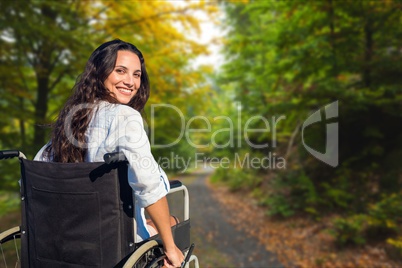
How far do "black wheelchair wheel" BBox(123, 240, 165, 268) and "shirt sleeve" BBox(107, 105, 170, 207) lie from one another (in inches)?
9.7

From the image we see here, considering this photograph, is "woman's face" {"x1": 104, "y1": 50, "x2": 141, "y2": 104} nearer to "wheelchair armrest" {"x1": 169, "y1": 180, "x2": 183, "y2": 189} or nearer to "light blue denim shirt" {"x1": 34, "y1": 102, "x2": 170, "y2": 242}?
"light blue denim shirt" {"x1": 34, "y1": 102, "x2": 170, "y2": 242}

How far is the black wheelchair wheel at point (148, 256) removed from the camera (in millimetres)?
1555

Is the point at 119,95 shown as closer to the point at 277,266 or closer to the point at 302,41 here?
the point at 277,266

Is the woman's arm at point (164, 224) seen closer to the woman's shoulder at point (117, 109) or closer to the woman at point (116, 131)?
the woman at point (116, 131)

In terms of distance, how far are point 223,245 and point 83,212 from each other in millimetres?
5758

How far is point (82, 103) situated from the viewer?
1.75 meters

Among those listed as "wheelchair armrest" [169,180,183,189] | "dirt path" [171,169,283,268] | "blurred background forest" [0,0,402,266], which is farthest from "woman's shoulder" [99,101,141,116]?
"dirt path" [171,169,283,268]

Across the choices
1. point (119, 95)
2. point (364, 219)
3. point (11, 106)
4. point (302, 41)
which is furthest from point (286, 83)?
point (119, 95)

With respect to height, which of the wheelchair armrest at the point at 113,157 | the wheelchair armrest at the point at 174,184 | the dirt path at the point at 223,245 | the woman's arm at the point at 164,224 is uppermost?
the wheelchair armrest at the point at 113,157

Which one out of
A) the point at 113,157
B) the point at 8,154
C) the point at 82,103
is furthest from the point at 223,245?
the point at 113,157

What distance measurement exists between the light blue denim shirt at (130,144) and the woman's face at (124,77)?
0.19m

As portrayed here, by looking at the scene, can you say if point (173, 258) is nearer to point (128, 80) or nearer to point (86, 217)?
point (86, 217)

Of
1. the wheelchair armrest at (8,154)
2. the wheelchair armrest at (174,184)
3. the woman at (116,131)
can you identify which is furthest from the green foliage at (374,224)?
the wheelchair armrest at (8,154)

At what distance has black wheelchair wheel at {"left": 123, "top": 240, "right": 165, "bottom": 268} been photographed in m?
1.55
